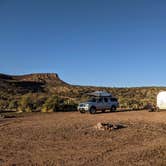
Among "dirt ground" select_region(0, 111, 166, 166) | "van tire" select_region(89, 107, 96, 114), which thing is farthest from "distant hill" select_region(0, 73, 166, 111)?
"dirt ground" select_region(0, 111, 166, 166)

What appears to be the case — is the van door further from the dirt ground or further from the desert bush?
the dirt ground

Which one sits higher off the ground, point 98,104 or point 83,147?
point 98,104

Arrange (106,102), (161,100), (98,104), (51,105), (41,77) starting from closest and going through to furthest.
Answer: (98,104)
(106,102)
(161,100)
(51,105)
(41,77)

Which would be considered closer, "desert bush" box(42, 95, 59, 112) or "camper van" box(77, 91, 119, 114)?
"camper van" box(77, 91, 119, 114)

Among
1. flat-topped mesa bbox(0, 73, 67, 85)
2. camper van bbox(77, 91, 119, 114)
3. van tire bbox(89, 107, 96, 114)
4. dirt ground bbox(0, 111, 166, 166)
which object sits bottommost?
dirt ground bbox(0, 111, 166, 166)

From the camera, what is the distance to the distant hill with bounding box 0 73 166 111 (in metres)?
48.8

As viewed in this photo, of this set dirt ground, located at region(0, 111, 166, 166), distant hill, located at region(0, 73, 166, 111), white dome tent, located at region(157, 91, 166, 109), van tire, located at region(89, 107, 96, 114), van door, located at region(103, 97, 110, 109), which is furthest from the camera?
distant hill, located at region(0, 73, 166, 111)

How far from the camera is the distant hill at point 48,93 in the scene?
4878 centimetres

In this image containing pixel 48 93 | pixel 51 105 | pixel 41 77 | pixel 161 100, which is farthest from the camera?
pixel 41 77

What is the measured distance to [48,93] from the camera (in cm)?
9919

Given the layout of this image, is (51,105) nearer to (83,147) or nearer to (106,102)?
(106,102)

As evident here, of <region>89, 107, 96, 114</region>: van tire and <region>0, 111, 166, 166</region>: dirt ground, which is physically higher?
<region>89, 107, 96, 114</region>: van tire

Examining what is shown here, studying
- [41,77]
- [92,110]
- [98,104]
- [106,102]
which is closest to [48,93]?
[41,77]

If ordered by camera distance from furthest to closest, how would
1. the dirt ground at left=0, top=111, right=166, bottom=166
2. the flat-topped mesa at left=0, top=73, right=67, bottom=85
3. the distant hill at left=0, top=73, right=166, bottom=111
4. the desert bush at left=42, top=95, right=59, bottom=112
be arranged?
the flat-topped mesa at left=0, top=73, right=67, bottom=85 < the distant hill at left=0, top=73, right=166, bottom=111 < the desert bush at left=42, top=95, right=59, bottom=112 < the dirt ground at left=0, top=111, right=166, bottom=166
